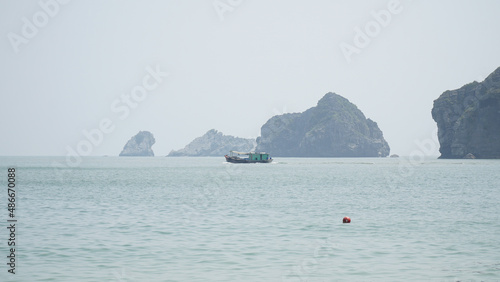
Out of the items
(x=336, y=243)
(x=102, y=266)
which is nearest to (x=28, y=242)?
(x=102, y=266)

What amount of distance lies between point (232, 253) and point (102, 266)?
6.17 meters

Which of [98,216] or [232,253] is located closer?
[232,253]

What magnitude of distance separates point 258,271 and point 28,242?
13.8 meters

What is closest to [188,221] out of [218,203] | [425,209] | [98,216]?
[98,216]

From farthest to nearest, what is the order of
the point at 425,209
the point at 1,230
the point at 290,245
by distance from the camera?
the point at 425,209 → the point at 1,230 → the point at 290,245

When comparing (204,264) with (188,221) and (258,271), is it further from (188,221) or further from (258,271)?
(188,221)

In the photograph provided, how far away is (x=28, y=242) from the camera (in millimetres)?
27922

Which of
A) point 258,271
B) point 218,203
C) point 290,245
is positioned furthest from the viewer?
point 218,203

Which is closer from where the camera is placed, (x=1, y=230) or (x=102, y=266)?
(x=102, y=266)

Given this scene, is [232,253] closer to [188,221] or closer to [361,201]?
[188,221]

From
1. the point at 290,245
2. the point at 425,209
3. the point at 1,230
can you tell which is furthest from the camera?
the point at 425,209

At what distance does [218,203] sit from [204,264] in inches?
1097

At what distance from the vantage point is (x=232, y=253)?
2509 cm

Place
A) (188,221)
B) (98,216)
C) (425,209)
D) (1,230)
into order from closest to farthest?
(1,230), (188,221), (98,216), (425,209)
